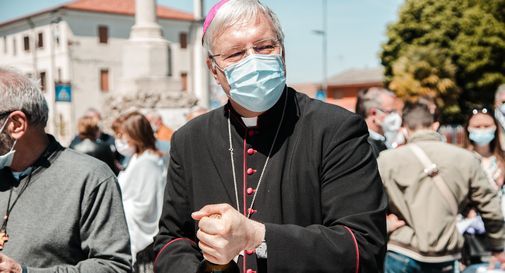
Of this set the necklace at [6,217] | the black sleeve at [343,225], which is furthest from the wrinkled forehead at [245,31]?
the necklace at [6,217]

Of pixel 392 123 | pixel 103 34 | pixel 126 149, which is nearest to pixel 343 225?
pixel 126 149

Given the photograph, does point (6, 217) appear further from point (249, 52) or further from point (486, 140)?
point (486, 140)

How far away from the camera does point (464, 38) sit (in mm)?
38812

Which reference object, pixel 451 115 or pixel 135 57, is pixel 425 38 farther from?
pixel 135 57

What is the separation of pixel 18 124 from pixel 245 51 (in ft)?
3.94

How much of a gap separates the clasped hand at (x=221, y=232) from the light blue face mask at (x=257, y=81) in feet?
1.88

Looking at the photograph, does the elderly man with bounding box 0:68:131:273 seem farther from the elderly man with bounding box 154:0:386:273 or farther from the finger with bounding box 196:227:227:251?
the finger with bounding box 196:227:227:251

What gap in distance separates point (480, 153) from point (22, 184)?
4.75 meters

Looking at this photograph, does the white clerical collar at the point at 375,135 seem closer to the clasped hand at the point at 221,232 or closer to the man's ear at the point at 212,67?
the man's ear at the point at 212,67

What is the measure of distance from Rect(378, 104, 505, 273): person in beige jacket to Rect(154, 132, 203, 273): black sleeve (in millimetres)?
2666

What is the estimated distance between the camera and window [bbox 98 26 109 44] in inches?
2292

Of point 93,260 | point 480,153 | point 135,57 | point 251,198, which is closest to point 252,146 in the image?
point 251,198

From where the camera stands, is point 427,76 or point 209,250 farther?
point 427,76

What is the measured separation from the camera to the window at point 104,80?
5753 cm
